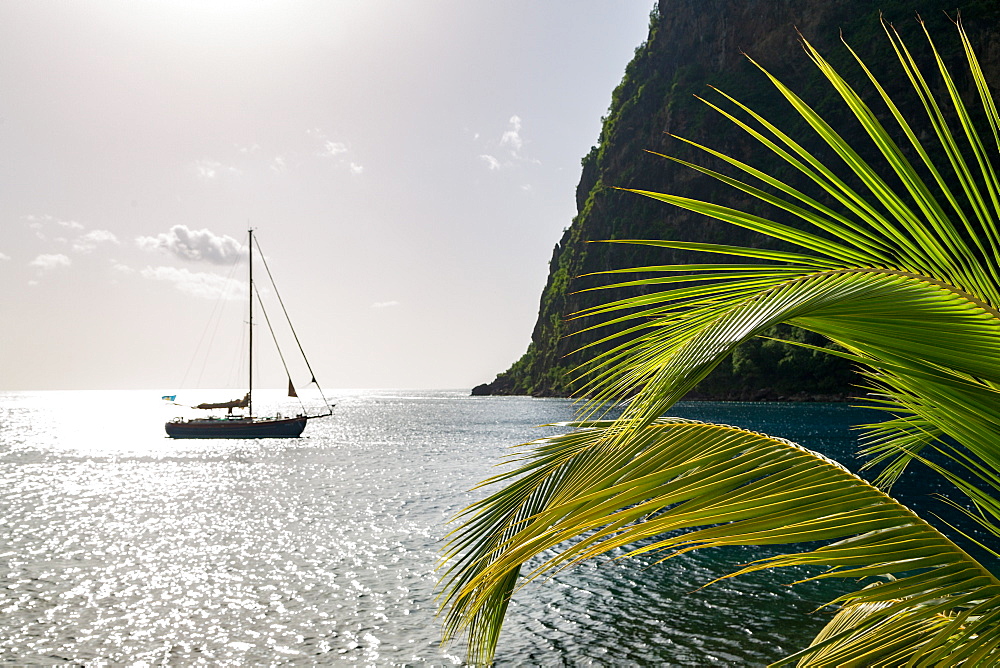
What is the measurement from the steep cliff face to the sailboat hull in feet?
138

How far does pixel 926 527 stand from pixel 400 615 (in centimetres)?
1394

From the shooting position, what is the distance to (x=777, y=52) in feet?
331

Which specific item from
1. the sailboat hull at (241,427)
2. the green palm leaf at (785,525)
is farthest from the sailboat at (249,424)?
the green palm leaf at (785,525)

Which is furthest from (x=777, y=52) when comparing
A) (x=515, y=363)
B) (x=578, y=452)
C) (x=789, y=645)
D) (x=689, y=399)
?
(x=578, y=452)

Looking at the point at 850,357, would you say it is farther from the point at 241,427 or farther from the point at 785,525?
the point at 241,427

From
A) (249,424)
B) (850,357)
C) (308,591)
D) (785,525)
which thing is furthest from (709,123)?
(785,525)

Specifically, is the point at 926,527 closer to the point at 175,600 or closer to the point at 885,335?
the point at 885,335

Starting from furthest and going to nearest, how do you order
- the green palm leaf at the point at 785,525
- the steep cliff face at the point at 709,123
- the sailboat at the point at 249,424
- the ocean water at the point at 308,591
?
the steep cliff face at the point at 709,123
the sailboat at the point at 249,424
the ocean water at the point at 308,591
the green palm leaf at the point at 785,525

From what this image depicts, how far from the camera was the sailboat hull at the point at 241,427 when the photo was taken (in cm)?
5831

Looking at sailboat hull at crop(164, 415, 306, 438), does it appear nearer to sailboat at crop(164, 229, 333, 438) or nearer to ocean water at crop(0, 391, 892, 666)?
sailboat at crop(164, 229, 333, 438)

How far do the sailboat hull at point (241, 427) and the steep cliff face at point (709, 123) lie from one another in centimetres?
4215

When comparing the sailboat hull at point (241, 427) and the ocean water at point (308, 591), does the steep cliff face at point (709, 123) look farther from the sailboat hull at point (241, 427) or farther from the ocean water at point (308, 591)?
the ocean water at point (308, 591)

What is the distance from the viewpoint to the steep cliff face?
8831cm

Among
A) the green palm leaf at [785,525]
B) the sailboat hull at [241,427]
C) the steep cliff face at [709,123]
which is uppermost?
the steep cliff face at [709,123]
